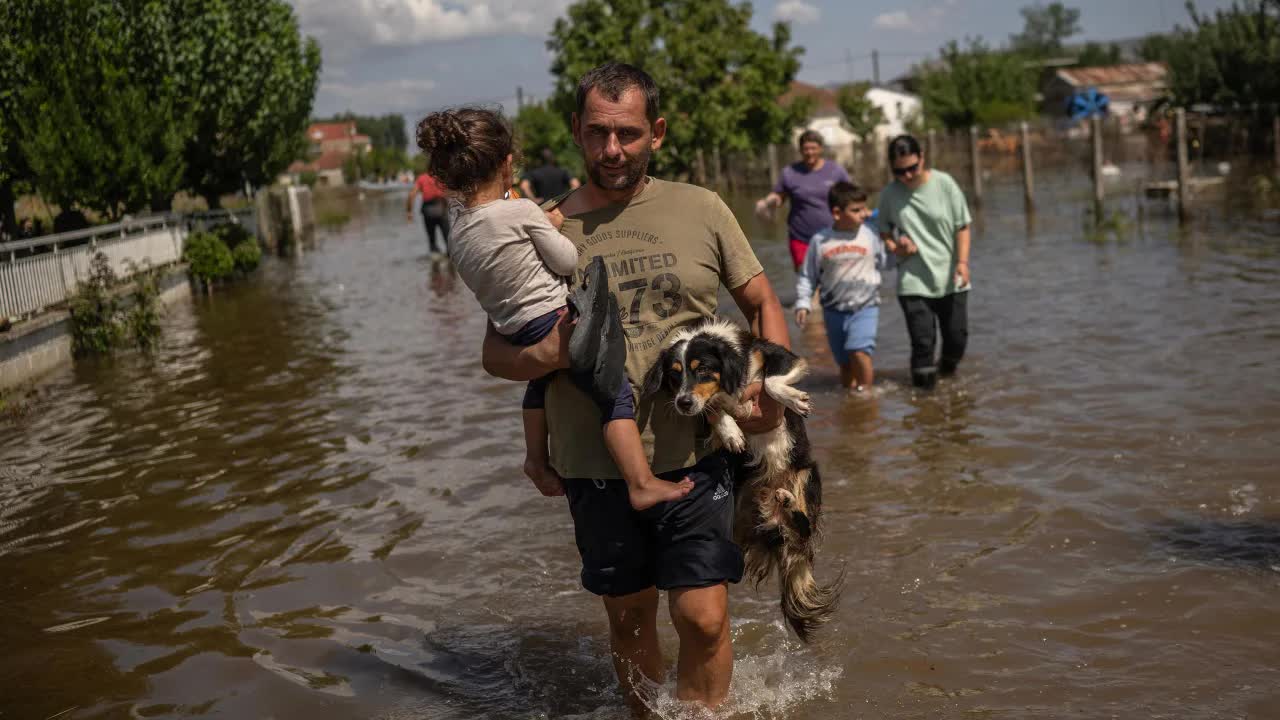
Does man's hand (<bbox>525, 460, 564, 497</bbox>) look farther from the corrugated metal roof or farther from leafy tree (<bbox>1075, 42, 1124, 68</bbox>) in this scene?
leafy tree (<bbox>1075, 42, 1124, 68</bbox>)

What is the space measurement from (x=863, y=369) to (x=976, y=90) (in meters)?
63.4

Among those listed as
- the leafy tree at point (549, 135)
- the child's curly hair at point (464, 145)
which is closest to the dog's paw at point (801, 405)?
the child's curly hair at point (464, 145)

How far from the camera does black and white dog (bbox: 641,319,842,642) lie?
3965mm

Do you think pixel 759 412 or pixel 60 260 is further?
pixel 60 260

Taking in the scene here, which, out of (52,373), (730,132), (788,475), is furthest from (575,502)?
(730,132)

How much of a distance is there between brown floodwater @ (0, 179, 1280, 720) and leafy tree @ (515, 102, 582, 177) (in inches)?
1049

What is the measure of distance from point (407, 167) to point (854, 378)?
483ft

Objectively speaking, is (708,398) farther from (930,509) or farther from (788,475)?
(930,509)

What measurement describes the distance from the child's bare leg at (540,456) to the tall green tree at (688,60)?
3872 cm

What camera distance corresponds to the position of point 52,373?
1420 cm

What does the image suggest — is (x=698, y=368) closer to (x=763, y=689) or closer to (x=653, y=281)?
(x=653, y=281)

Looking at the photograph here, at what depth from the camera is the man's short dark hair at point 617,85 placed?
381cm

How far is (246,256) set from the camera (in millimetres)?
26594

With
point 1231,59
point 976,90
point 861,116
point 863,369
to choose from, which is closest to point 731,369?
point 863,369
